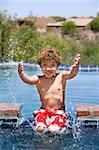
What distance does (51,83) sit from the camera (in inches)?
193

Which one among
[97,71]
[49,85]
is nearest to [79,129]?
[49,85]

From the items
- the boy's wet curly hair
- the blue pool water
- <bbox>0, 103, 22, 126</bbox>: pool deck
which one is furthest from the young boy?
<bbox>0, 103, 22, 126</bbox>: pool deck

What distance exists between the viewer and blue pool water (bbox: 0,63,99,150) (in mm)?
4152

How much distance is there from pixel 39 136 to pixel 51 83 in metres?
0.67

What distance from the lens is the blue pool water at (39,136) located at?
415 centimetres

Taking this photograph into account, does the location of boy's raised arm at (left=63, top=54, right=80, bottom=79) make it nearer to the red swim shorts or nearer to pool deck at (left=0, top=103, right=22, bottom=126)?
the red swim shorts

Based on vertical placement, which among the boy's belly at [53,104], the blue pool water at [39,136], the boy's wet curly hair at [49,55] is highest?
the boy's wet curly hair at [49,55]

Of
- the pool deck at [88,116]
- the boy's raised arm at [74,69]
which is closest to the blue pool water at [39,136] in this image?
the pool deck at [88,116]

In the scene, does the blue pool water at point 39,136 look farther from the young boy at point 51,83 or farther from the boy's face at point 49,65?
the boy's face at point 49,65

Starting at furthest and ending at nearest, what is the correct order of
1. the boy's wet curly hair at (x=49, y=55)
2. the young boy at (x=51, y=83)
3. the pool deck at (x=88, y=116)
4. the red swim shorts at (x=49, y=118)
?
the pool deck at (x=88, y=116)
the boy's wet curly hair at (x=49, y=55)
the young boy at (x=51, y=83)
the red swim shorts at (x=49, y=118)

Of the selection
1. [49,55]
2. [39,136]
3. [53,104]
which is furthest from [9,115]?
[49,55]

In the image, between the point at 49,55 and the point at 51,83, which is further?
the point at 51,83

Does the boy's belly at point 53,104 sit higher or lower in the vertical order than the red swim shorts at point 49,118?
higher

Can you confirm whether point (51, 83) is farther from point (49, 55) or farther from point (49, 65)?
point (49, 55)
